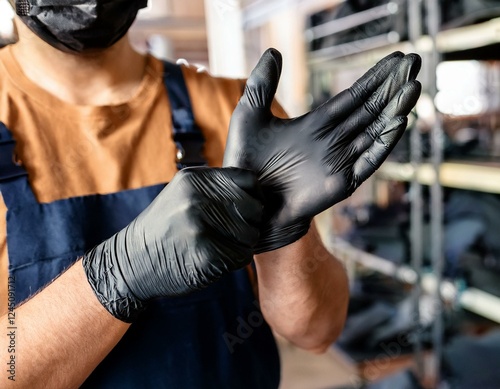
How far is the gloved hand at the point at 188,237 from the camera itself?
0.58m

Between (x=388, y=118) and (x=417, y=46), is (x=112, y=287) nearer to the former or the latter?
(x=388, y=118)

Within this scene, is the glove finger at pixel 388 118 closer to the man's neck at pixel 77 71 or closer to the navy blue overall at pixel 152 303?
the navy blue overall at pixel 152 303

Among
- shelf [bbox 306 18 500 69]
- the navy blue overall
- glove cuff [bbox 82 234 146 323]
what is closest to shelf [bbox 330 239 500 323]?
shelf [bbox 306 18 500 69]

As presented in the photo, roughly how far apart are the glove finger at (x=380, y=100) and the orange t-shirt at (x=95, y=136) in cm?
28

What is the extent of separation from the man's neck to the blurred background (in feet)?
2.04

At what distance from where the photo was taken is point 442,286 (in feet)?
6.36

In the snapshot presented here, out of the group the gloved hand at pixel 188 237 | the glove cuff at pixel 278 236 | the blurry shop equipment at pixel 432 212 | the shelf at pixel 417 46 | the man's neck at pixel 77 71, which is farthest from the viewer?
the blurry shop equipment at pixel 432 212

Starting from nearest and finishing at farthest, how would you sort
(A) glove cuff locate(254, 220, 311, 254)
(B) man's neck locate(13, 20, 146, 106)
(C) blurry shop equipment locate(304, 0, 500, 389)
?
(A) glove cuff locate(254, 220, 311, 254) < (B) man's neck locate(13, 20, 146, 106) < (C) blurry shop equipment locate(304, 0, 500, 389)

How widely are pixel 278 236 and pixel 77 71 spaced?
16.7 inches

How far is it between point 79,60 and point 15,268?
34cm

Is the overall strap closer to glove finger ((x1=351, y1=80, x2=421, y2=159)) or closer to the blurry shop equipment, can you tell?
A: glove finger ((x1=351, y1=80, x2=421, y2=159))

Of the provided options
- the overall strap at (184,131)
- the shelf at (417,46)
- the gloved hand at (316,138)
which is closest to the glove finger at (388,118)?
the gloved hand at (316,138)

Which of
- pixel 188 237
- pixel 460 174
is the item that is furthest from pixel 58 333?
pixel 460 174

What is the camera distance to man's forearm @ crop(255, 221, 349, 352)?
77cm
